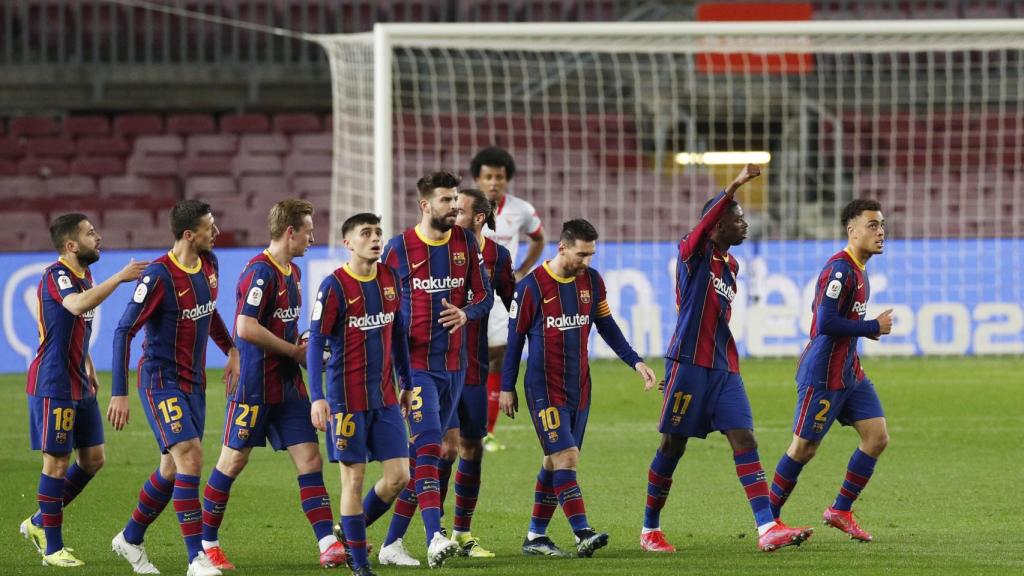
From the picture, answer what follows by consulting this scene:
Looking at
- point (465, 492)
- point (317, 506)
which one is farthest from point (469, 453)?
point (317, 506)

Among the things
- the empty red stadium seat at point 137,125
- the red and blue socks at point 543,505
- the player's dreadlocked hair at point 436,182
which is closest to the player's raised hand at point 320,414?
the player's dreadlocked hair at point 436,182

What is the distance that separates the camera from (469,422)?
24.4 ft

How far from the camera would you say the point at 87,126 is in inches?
844

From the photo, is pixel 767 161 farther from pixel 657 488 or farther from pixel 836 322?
pixel 657 488

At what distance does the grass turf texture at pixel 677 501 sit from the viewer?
6.80m

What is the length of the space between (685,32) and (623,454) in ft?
14.2

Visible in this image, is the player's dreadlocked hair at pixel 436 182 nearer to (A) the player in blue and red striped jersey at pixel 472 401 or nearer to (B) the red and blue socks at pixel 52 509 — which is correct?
(A) the player in blue and red striped jersey at pixel 472 401

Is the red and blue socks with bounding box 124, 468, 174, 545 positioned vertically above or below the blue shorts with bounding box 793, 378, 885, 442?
below

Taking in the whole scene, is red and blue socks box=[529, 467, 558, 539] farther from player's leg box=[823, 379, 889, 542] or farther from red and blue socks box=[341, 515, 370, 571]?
player's leg box=[823, 379, 889, 542]

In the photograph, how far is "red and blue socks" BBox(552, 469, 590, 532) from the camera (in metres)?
7.00

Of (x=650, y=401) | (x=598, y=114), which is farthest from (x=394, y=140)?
(x=650, y=401)

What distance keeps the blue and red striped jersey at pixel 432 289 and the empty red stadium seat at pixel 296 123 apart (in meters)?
14.2

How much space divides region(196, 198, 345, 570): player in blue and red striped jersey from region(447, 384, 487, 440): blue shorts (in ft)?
3.03

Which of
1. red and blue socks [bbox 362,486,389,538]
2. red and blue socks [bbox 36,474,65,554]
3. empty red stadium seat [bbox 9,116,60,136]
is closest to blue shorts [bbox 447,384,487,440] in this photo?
red and blue socks [bbox 362,486,389,538]
